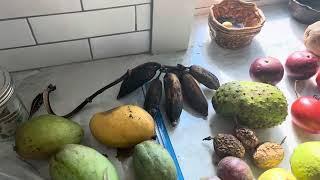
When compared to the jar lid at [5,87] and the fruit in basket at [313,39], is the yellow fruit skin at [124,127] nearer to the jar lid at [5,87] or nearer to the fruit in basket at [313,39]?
the jar lid at [5,87]

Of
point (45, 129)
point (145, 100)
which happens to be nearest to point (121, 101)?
point (145, 100)

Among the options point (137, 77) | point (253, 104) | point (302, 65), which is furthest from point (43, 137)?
point (302, 65)

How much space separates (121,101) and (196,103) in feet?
0.39

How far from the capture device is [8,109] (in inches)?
20.2

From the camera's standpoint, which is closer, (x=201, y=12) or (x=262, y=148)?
(x=262, y=148)

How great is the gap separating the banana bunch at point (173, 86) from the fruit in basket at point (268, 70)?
7 cm

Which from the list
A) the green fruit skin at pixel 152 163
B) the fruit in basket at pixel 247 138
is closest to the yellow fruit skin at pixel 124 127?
the green fruit skin at pixel 152 163

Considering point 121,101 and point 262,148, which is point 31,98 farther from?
point 262,148

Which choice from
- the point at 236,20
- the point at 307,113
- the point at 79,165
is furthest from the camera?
the point at 236,20

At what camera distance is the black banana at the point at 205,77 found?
584 mm

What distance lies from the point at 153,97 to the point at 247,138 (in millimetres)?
149

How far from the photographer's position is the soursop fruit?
52 cm

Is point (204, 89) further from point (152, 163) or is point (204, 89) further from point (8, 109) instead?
point (8, 109)

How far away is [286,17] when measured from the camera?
74 centimetres
